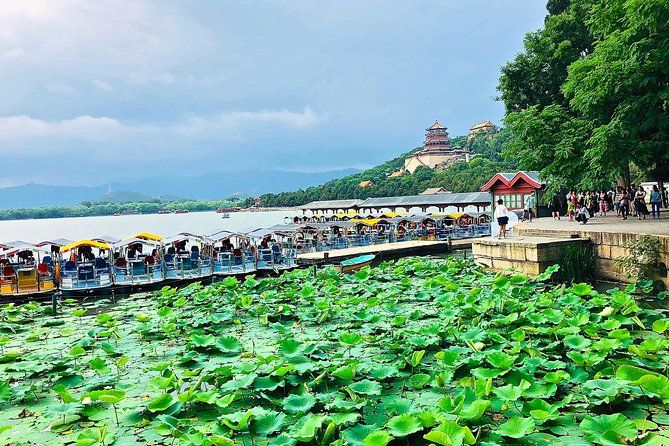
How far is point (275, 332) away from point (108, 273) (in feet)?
32.9

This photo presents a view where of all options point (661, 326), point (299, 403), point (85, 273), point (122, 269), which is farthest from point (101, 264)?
point (661, 326)

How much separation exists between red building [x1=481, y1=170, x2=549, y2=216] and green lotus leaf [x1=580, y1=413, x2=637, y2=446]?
2363 centimetres

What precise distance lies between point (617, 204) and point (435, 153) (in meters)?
81.8

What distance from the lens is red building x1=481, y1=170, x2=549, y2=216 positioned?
2536 cm

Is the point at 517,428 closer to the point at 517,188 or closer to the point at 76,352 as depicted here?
the point at 76,352

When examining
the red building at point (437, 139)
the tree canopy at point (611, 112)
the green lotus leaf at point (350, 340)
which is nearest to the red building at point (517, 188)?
the tree canopy at point (611, 112)

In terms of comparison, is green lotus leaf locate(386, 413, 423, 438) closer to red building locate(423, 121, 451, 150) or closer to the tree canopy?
the tree canopy

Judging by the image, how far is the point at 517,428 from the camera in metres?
3.02

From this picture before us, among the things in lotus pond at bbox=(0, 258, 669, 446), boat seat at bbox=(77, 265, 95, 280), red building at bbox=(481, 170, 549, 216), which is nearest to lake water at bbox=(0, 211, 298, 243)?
red building at bbox=(481, 170, 549, 216)

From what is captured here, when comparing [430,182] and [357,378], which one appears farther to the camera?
[430,182]

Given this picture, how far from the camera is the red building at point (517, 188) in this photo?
2536 centimetres

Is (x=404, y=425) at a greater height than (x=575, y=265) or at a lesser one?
greater

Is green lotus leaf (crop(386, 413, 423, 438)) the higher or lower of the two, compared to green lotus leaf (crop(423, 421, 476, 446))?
lower

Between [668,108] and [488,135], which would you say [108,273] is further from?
[488,135]
